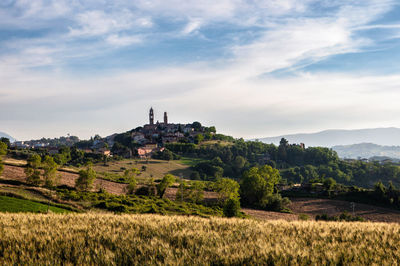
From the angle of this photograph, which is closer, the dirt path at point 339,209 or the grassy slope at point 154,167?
the dirt path at point 339,209

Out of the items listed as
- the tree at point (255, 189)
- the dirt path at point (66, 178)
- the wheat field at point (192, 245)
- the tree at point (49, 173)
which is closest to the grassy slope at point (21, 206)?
the tree at point (49, 173)

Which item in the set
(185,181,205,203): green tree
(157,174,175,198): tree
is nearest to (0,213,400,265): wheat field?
(157,174,175,198): tree

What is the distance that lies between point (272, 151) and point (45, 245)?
167413mm

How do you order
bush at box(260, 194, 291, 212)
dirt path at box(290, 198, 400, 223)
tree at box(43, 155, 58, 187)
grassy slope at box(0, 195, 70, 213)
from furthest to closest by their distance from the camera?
1. bush at box(260, 194, 291, 212)
2. dirt path at box(290, 198, 400, 223)
3. tree at box(43, 155, 58, 187)
4. grassy slope at box(0, 195, 70, 213)

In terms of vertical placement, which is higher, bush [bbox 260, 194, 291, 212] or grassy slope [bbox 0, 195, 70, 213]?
grassy slope [bbox 0, 195, 70, 213]

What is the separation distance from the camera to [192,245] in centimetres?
814

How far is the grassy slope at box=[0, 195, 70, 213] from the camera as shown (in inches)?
990

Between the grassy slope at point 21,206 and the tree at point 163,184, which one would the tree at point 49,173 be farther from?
the tree at point 163,184

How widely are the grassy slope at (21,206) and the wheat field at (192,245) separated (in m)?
17.2

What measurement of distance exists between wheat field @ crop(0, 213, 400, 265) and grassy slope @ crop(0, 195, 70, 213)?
17228mm

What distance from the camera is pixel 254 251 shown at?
741 centimetres

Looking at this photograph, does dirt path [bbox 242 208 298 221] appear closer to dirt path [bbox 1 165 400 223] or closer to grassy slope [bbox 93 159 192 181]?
dirt path [bbox 1 165 400 223]

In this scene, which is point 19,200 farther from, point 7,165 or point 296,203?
point 296,203

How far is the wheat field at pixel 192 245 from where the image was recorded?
685 cm
